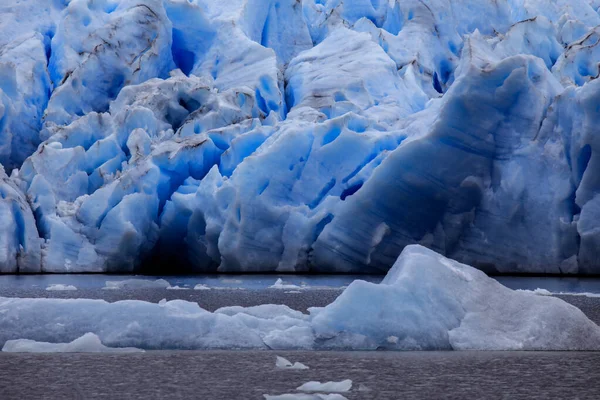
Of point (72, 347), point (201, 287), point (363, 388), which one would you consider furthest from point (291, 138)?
point (363, 388)

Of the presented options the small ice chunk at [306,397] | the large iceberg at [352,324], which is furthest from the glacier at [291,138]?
the small ice chunk at [306,397]

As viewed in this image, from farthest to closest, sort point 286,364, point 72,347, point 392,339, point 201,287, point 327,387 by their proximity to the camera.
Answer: point 201,287 < point 392,339 < point 72,347 < point 286,364 < point 327,387

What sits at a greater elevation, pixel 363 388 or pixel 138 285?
pixel 363 388

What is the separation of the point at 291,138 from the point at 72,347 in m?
7.27

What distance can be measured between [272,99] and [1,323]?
9.98m

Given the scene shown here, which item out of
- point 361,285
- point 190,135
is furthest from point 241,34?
point 361,285

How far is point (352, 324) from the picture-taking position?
488 cm

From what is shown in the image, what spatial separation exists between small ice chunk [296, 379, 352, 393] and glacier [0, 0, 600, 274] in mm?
7590

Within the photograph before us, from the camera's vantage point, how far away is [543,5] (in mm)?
16500

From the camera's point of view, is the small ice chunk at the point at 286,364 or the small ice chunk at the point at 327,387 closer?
A: the small ice chunk at the point at 327,387

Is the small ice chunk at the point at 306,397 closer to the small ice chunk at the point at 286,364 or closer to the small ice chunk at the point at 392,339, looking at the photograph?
the small ice chunk at the point at 286,364

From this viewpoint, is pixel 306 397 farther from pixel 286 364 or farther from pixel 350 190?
pixel 350 190

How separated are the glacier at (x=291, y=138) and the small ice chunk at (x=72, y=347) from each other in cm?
668

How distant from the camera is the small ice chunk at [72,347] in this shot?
4.62 metres
